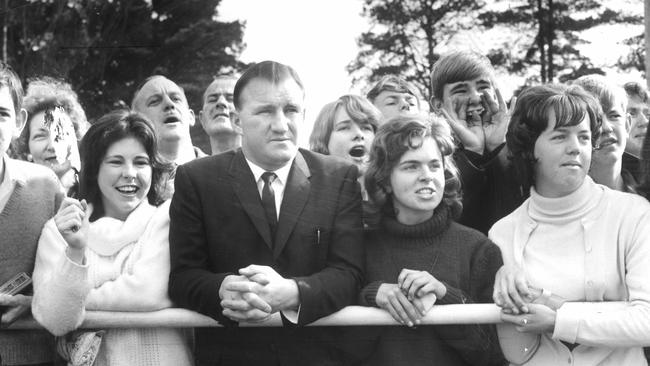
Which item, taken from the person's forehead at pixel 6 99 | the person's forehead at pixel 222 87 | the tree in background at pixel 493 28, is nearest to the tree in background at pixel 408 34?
the tree in background at pixel 493 28

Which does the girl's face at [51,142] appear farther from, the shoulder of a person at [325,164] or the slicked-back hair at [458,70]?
the slicked-back hair at [458,70]

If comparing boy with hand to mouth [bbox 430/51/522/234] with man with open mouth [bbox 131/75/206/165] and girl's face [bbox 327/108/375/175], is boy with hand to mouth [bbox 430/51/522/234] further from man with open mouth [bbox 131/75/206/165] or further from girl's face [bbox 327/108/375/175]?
man with open mouth [bbox 131/75/206/165]

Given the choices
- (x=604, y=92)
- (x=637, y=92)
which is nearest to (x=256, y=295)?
(x=604, y=92)

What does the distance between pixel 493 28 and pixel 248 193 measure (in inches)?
646

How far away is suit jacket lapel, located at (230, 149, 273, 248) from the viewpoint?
3.18 m

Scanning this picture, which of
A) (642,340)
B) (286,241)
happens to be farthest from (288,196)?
(642,340)

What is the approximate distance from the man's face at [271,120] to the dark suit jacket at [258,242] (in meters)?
0.07

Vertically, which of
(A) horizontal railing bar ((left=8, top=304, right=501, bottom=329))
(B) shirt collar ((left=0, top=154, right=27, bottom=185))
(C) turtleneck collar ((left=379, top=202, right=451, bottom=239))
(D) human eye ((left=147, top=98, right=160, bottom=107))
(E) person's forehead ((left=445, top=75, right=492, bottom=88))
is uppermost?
(D) human eye ((left=147, top=98, right=160, bottom=107))

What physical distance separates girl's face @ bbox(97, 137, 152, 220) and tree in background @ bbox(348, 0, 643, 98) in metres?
9.70

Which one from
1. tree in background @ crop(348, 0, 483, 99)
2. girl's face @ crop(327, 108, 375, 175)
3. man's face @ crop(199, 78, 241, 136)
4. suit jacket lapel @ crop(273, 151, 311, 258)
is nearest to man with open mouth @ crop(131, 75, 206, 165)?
man's face @ crop(199, 78, 241, 136)

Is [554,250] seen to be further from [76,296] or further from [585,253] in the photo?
[76,296]

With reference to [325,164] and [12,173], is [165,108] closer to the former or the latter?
[12,173]

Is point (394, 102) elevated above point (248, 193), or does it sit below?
above

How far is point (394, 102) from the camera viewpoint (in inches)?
196
